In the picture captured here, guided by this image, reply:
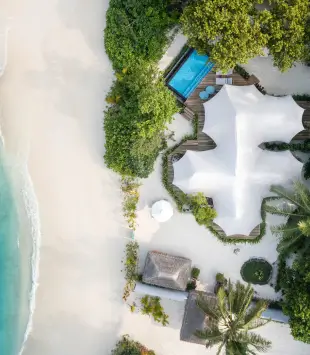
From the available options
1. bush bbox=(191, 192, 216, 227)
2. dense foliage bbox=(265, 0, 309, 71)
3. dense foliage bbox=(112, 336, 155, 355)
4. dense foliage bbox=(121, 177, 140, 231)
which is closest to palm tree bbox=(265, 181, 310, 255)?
bush bbox=(191, 192, 216, 227)

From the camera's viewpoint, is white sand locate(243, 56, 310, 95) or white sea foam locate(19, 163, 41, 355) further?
white sea foam locate(19, 163, 41, 355)

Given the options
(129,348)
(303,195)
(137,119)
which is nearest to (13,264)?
(129,348)

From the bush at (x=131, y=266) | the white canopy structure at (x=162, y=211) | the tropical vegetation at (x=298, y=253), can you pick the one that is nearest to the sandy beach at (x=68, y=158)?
the bush at (x=131, y=266)

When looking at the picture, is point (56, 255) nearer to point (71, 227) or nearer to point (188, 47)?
point (71, 227)

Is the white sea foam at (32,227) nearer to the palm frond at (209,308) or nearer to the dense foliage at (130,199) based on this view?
the dense foliage at (130,199)

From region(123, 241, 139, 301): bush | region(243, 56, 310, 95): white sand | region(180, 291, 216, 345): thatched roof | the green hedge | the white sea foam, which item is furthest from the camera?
the white sea foam

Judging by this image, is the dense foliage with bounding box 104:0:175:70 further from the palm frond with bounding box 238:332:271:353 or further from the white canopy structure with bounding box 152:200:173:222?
the palm frond with bounding box 238:332:271:353
